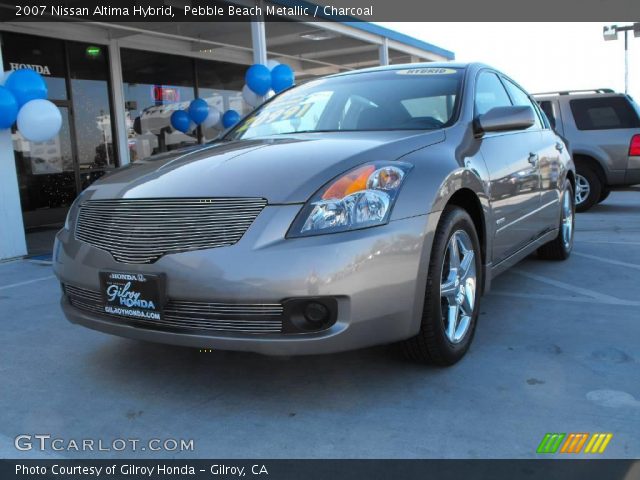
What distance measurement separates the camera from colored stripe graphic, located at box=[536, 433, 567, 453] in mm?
2186

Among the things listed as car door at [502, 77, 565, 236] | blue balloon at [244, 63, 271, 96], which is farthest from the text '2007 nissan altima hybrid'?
blue balloon at [244, 63, 271, 96]

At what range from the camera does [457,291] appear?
3014mm

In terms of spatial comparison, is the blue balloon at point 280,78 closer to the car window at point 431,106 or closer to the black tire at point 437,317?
the car window at point 431,106

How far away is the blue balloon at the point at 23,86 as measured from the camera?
21.2ft

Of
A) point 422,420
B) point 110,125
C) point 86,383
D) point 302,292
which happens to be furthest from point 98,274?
point 110,125

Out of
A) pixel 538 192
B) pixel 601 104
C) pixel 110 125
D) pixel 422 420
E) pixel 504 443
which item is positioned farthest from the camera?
pixel 110 125

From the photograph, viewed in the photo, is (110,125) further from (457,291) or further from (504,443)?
(504,443)

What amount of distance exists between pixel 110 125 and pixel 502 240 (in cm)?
969

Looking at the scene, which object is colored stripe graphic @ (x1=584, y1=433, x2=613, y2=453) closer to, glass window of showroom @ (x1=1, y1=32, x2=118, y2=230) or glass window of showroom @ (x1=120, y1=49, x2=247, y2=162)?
glass window of showroom @ (x1=1, y1=32, x2=118, y2=230)

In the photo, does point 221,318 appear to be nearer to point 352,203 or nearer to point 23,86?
point 352,203

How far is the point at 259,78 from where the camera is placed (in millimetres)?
9250

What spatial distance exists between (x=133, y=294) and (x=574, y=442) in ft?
5.99

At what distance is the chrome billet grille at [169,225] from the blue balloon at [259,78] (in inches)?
269

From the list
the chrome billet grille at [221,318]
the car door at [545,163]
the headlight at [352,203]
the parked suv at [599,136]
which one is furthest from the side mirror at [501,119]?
the parked suv at [599,136]
